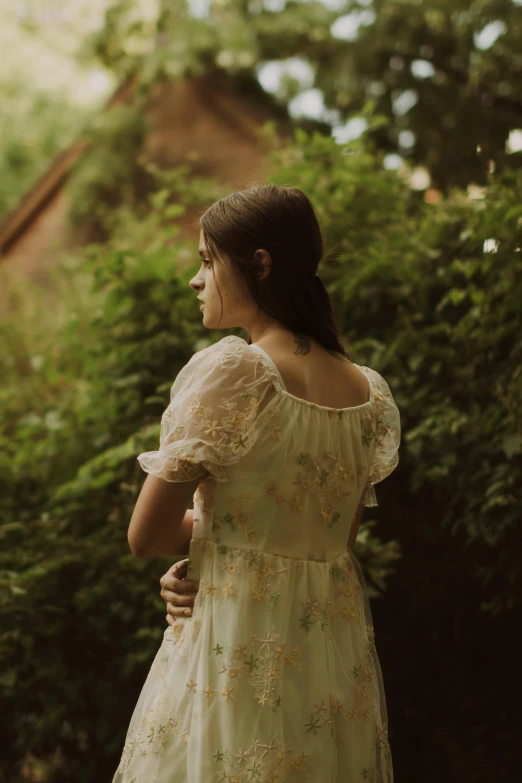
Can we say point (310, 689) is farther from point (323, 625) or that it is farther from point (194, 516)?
point (194, 516)

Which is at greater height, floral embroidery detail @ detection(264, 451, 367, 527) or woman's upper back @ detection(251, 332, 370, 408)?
woman's upper back @ detection(251, 332, 370, 408)

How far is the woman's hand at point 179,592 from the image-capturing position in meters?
1.66

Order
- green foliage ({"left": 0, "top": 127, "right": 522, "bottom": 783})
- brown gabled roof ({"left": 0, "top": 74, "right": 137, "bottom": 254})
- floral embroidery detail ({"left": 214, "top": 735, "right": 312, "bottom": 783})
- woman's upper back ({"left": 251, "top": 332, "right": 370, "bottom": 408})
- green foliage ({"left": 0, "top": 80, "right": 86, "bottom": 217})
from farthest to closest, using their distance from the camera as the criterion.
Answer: green foliage ({"left": 0, "top": 80, "right": 86, "bottom": 217}) < brown gabled roof ({"left": 0, "top": 74, "right": 137, "bottom": 254}) < green foliage ({"left": 0, "top": 127, "right": 522, "bottom": 783}) < woman's upper back ({"left": 251, "top": 332, "right": 370, "bottom": 408}) < floral embroidery detail ({"left": 214, "top": 735, "right": 312, "bottom": 783})

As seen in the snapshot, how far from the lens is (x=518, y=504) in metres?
2.56

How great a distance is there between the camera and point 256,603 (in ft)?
5.18

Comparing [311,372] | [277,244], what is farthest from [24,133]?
[311,372]

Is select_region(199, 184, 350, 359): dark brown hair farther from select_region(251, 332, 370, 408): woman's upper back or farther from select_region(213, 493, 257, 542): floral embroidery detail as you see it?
select_region(213, 493, 257, 542): floral embroidery detail

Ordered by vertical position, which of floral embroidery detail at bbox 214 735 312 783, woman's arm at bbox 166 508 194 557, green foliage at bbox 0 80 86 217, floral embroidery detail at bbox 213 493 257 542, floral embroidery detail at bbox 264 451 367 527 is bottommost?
floral embroidery detail at bbox 214 735 312 783

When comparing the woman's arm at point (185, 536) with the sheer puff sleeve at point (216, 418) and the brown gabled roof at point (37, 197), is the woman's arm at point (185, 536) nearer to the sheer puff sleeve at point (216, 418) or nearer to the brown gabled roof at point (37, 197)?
the sheer puff sleeve at point (216, 418)

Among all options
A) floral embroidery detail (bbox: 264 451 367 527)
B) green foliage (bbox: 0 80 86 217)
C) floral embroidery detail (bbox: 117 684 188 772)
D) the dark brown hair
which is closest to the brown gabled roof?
green foliage (bbox: 0 80 86 217)

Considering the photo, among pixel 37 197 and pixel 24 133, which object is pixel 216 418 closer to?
pixel 37 197

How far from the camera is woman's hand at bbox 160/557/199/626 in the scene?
1663mm

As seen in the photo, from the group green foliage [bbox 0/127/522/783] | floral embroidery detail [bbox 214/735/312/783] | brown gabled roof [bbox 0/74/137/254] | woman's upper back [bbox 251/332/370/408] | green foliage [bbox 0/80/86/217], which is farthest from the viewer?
green foliage [bbox 0/80/86/217]

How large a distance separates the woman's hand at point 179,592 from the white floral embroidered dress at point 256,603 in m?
0.02
